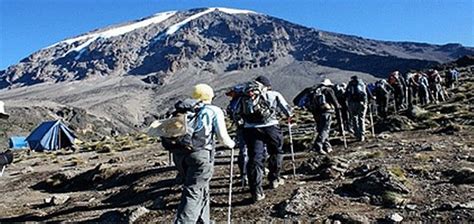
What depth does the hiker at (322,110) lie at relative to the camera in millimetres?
12141

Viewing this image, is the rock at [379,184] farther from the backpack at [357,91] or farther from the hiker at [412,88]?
the hiker at [412,88]

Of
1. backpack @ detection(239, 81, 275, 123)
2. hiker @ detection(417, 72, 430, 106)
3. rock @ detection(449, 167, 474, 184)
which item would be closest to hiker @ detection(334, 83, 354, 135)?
rock @ detection(449, 167, 474, 184)

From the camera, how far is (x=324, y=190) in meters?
8.52

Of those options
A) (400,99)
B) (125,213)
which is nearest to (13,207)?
(125,213)

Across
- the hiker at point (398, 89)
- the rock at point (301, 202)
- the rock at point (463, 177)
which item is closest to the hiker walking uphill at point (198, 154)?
the rock at point (301, 202)

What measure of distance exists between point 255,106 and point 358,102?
238 inches

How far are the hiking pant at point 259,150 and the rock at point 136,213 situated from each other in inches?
63.7

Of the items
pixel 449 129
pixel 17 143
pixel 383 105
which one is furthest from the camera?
pixel 17 143

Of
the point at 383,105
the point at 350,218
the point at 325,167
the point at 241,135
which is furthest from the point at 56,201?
the point at 383,105

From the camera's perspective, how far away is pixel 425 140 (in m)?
13.4

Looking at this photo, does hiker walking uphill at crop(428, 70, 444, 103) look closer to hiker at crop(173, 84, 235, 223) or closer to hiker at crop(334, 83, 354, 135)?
hiker at crop(334, 83, 354, 135)

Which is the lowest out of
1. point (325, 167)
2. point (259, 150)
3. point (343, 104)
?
point (325, 167)

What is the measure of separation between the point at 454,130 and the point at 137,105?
140m

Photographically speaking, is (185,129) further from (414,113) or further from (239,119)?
(414,113)
